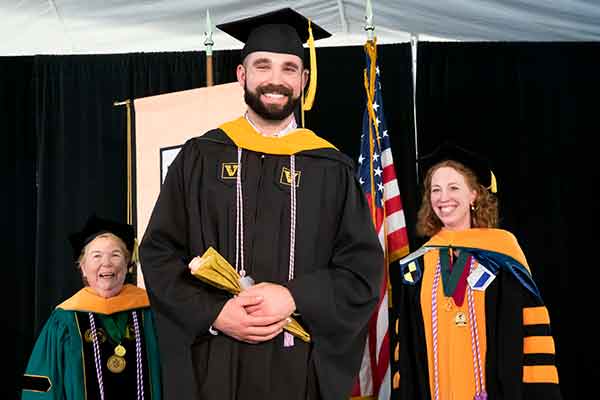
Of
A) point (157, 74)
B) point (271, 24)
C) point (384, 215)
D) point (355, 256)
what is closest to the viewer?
point (355, 256)

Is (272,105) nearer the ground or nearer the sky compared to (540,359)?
nearer the sky

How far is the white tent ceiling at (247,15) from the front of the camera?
17.6ft

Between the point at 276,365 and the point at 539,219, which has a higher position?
the point at 539,219

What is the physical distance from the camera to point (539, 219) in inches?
229

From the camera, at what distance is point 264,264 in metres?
2.66

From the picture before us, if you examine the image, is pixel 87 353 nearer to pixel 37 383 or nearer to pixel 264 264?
pixel 37 383

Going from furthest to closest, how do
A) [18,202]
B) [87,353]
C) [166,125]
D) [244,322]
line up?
1. [18,202]
2. [166,125]
3. [87,353]
4. [244,322]

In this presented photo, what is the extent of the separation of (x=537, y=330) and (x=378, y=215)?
135cm

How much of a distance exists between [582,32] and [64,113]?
4193mm

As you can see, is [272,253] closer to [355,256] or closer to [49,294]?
[355,256]

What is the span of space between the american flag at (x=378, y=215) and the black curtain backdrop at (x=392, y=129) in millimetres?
1062

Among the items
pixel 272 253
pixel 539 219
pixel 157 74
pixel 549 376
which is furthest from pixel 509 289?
pixel 157 74

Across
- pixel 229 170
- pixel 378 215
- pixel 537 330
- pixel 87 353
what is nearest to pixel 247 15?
pixel 378 215

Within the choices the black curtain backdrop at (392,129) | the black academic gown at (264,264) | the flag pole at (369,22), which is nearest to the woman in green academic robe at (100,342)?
the black academic gown at (264,264)
